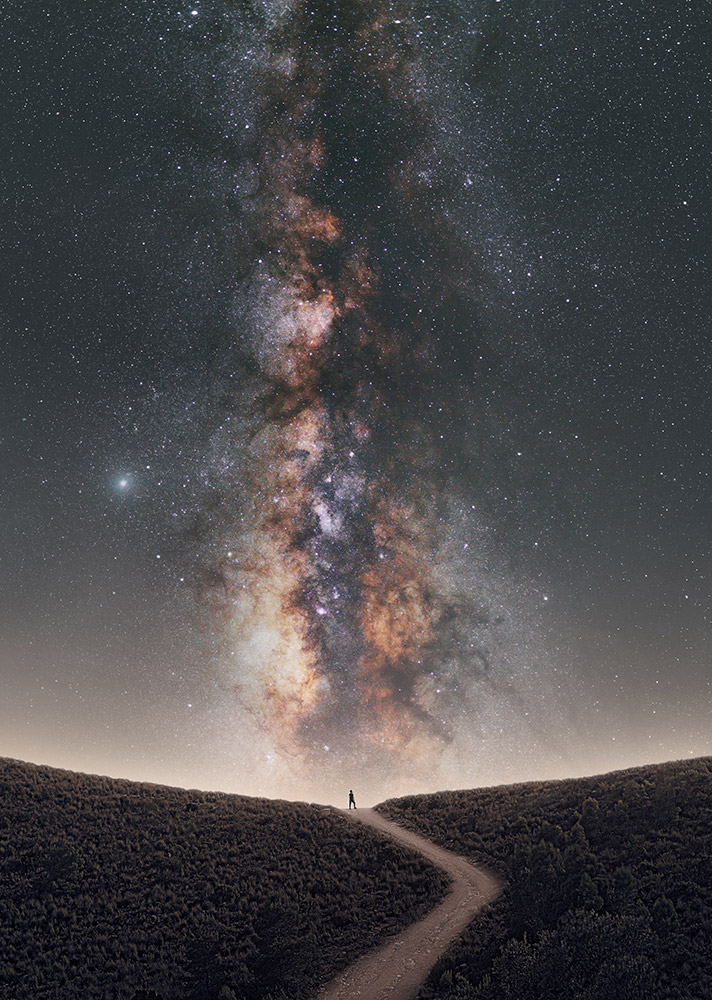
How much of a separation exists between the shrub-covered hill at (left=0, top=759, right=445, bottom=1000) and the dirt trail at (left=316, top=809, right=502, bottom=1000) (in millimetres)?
594

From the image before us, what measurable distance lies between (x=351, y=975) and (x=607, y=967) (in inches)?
313

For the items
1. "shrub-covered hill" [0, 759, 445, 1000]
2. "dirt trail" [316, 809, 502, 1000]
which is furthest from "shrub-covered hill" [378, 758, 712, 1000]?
"shrub-covered hill" [0, 759, 445, 1000]

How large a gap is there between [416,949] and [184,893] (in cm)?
951

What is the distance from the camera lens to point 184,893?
80.6 feet

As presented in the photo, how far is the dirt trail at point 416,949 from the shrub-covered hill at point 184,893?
1.95ft

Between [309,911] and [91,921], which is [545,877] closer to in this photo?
[309,911]

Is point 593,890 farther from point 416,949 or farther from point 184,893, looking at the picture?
point 184,893

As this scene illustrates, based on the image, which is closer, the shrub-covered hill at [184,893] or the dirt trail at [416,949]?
the dirt trail at [416,949]

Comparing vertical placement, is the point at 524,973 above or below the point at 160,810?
below

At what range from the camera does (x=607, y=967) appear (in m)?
16.6

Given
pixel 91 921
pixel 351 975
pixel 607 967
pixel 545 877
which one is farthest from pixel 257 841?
pixel 607 967

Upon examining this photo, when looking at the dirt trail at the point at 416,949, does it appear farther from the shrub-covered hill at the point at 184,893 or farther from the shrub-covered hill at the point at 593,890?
the shrub-covered hill at the point at 593,890

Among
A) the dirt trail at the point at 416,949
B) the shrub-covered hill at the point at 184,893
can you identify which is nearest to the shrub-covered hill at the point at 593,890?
the dirt trail at the point at 416,949

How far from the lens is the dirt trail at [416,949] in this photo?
19000mm
